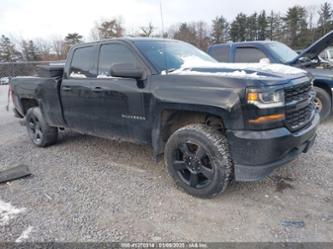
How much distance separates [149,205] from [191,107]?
1.20m

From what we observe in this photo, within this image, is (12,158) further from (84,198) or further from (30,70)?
(30,70)

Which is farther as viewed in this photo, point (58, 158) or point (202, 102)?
point (58, 158)

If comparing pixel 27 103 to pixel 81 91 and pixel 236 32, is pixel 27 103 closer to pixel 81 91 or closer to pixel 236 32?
pixel 81 91

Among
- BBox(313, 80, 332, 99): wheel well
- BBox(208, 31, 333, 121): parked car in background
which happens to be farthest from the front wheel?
BBox(313, 80, 332, 99): wheel well

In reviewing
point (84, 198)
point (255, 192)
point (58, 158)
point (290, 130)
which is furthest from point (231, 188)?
point (58, 158)

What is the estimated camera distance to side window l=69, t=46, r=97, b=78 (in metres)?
4.33

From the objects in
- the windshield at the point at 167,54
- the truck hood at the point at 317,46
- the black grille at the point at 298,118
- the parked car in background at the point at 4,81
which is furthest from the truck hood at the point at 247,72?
the parked car in background at the point at 4,81

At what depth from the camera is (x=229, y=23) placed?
55.0 metres

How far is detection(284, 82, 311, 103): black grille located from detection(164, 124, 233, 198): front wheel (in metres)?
0.79

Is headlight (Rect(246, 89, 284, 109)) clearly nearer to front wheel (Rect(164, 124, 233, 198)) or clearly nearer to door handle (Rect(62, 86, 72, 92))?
front wheel (Rect(164, 124, 233, 198))

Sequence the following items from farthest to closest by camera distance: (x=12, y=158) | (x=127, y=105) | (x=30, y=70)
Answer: (x=30, y=70), (x=12, y=158), (x=127, y=105)

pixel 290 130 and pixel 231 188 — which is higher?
pixel 290 130

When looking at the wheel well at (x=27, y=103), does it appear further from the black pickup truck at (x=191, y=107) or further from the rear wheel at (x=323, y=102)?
the rear wheel at (x=323, y=102)

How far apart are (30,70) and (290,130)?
14205 mm
